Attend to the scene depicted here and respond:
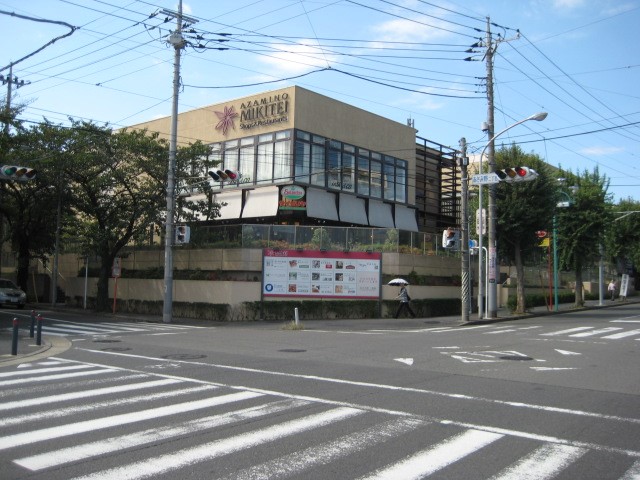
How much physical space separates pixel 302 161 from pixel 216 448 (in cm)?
3097

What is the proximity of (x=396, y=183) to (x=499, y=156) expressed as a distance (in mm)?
12542

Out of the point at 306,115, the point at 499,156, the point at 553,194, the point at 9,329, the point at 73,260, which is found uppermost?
the point at 306,115

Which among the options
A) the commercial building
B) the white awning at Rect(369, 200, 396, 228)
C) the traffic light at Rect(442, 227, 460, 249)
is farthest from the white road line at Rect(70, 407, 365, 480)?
the white awning at Rect(369, 200, 396, 228)

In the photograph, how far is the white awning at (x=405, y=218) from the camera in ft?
140

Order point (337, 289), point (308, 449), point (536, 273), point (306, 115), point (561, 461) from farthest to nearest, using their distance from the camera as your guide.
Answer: point (536, 273), point (306, 115), point (337, 289), point (308, 449), point (561, 461)

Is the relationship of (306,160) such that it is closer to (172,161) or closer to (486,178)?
(172,161)

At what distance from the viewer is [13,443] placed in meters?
6.34

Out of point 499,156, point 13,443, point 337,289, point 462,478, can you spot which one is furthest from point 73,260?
point 462,478

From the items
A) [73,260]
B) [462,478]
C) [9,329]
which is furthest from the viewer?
[73,260]

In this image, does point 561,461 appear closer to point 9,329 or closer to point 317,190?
point 9,329

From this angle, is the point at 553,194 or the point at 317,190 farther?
the point at 317,190

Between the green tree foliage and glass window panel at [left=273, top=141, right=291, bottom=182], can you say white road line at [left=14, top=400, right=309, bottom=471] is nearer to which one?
glass window panel at [left=273, top=141, right=291, bottom=182]

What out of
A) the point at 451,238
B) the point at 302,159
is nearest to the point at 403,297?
the point at 451,238

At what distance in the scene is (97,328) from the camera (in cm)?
2323
